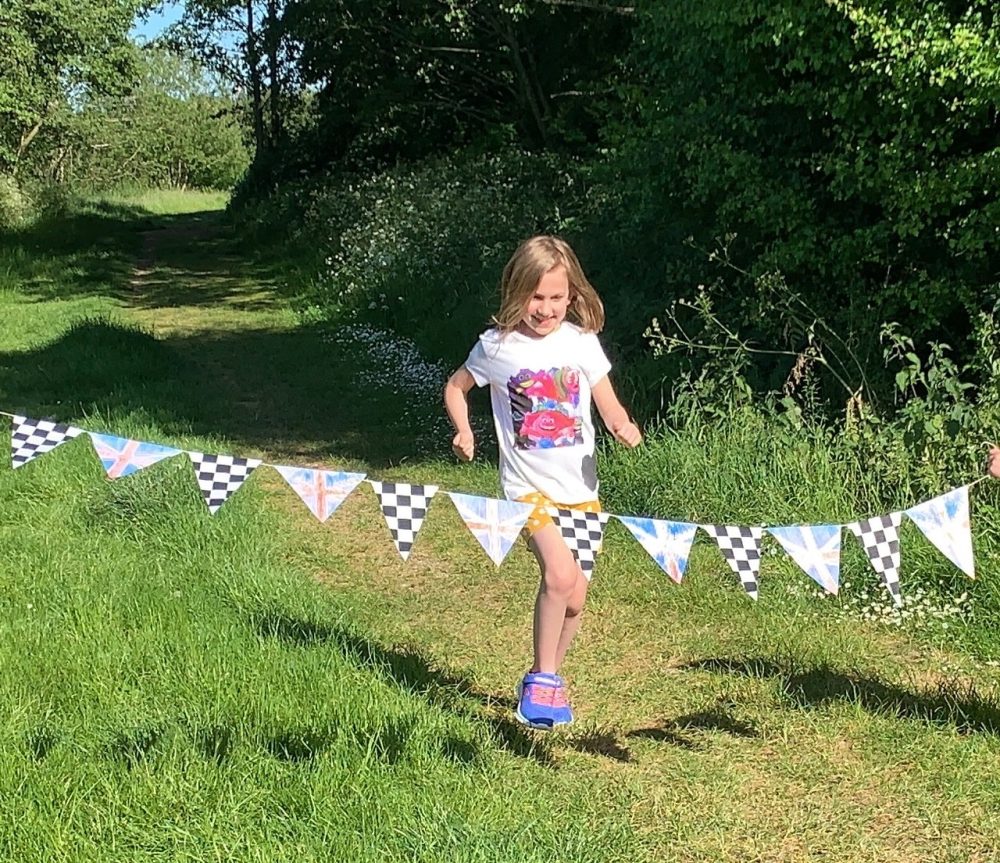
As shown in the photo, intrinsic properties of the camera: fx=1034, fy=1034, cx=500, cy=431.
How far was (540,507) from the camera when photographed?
3.64m

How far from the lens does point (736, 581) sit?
538 cm

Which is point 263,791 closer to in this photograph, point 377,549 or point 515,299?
point 515,299

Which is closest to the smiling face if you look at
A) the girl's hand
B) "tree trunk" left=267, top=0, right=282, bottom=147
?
the girl's hand

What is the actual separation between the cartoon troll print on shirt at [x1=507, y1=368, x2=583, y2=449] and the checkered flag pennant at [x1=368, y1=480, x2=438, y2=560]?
16.2 inches

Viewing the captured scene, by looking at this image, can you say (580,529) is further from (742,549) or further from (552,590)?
(742,549)

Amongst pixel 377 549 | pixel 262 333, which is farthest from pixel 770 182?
pixel 262 333

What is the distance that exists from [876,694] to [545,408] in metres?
1.86

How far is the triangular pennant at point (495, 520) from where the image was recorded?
3.60m

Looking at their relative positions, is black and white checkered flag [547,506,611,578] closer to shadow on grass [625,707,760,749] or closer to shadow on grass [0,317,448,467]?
shadow on grass [625,707,760,749]

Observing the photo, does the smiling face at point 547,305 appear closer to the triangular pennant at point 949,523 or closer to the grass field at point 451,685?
the triangular pennant at point 949,523

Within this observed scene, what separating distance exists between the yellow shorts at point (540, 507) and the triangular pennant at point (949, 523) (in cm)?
110

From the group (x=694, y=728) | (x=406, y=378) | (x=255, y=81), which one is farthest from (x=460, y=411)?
(x=255, y=81)

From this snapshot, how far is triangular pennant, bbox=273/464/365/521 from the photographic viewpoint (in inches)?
149

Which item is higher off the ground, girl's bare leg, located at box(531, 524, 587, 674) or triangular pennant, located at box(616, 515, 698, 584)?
triangular pennant, located at box(616, 515, 698, 584)
